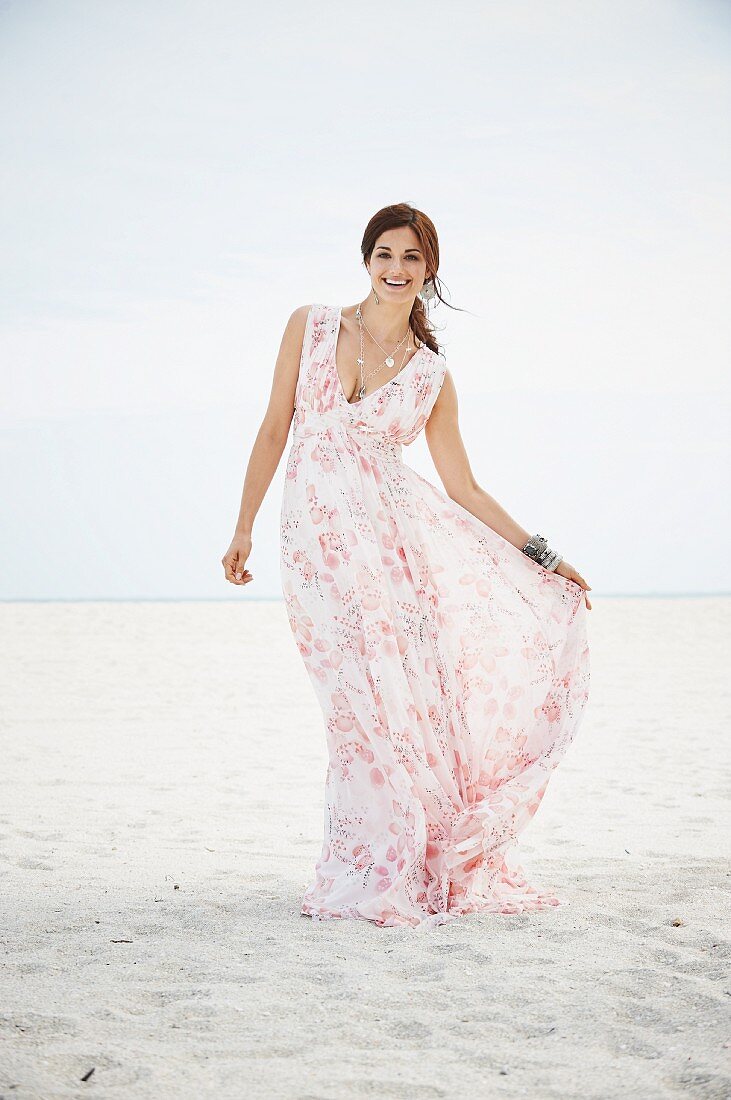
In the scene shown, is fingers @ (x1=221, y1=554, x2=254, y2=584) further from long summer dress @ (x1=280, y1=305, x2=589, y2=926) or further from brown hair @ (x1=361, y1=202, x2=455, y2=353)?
brown hair @ (x1=361, y1=202, x2=455, y2=353)

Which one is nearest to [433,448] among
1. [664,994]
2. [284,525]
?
[284,525]

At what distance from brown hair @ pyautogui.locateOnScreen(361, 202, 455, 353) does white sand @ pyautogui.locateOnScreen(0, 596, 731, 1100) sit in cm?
195

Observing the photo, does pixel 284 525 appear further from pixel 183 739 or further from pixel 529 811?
pixel 183 739

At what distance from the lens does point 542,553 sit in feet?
11.8

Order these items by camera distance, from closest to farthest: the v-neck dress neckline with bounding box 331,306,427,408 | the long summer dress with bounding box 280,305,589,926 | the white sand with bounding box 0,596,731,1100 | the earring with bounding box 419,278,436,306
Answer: the white sand with bounding box 0,596,731,1100
the long summer dress with bounding box 280,305,589,926
the v-neck dress neckline with bounding box 331,306,427,408
the earring with bounding box 419,278,436,306

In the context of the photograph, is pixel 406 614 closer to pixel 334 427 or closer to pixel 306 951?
pixel 334 427

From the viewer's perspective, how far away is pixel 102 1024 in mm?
2322

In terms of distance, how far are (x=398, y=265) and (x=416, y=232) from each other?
0.39 ft

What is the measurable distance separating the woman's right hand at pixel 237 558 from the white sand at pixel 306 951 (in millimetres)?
1027

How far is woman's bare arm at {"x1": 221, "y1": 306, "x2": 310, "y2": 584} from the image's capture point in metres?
3.41

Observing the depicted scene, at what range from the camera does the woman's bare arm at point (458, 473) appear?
11.8 feet

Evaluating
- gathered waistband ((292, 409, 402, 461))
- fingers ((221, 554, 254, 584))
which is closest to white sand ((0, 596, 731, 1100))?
fingers ((221, 554, 254, 584))

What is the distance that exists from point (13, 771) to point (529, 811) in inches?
141

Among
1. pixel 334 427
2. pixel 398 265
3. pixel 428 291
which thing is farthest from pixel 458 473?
pixel 398 265
